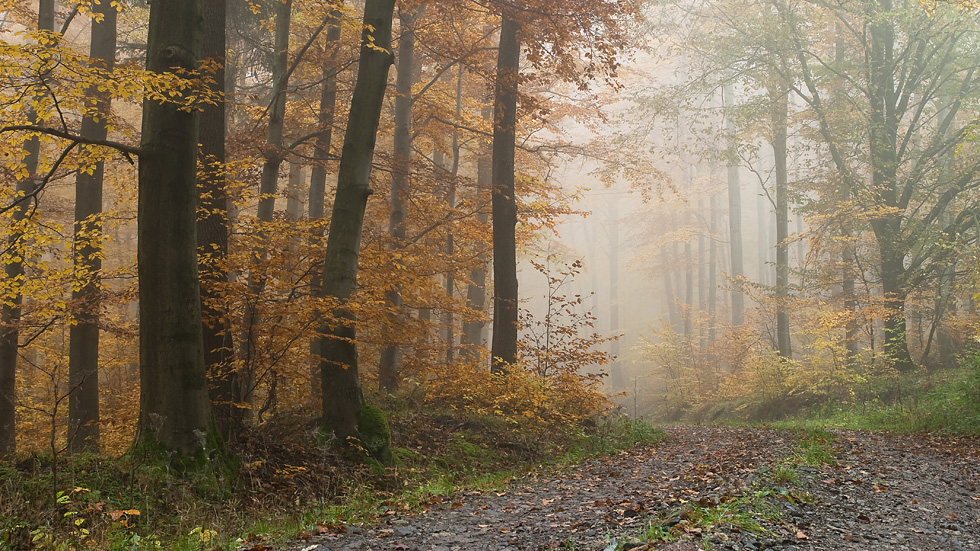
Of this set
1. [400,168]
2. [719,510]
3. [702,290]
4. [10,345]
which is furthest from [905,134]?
[702,290]

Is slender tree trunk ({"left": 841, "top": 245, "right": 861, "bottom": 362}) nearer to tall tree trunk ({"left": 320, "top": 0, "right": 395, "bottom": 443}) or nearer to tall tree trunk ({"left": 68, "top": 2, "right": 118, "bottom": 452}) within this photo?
tall tree trunk ({"left": 320, "top": 0, "right": 395, "bottom": 443})

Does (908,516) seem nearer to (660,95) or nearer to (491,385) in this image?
(491,385)

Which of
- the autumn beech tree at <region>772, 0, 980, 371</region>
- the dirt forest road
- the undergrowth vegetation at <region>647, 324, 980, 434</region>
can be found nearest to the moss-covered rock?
the dirt forest road

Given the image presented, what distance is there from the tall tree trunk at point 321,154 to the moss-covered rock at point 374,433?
1009 mm

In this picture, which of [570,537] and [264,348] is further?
[264,348]

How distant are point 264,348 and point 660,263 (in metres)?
31.8

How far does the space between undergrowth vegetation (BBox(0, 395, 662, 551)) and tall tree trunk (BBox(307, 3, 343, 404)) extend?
1460mm

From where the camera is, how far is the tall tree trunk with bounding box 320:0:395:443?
7059 mm

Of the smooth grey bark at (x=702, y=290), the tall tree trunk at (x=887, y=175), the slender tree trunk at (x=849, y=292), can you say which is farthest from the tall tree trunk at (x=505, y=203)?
the smooth grey bark at (x=702, y=290)

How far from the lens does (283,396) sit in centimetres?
891

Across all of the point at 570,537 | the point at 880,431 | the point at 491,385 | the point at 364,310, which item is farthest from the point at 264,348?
the point at 880,431

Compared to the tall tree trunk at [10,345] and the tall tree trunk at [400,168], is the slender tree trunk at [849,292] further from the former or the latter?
the tall tree trunk at [10,345]

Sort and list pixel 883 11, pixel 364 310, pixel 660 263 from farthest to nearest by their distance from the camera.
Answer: pixel 660 263 → pixel 883 11 → pixel 364 310

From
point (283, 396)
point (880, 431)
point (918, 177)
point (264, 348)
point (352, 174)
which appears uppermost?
point (918, 177)
